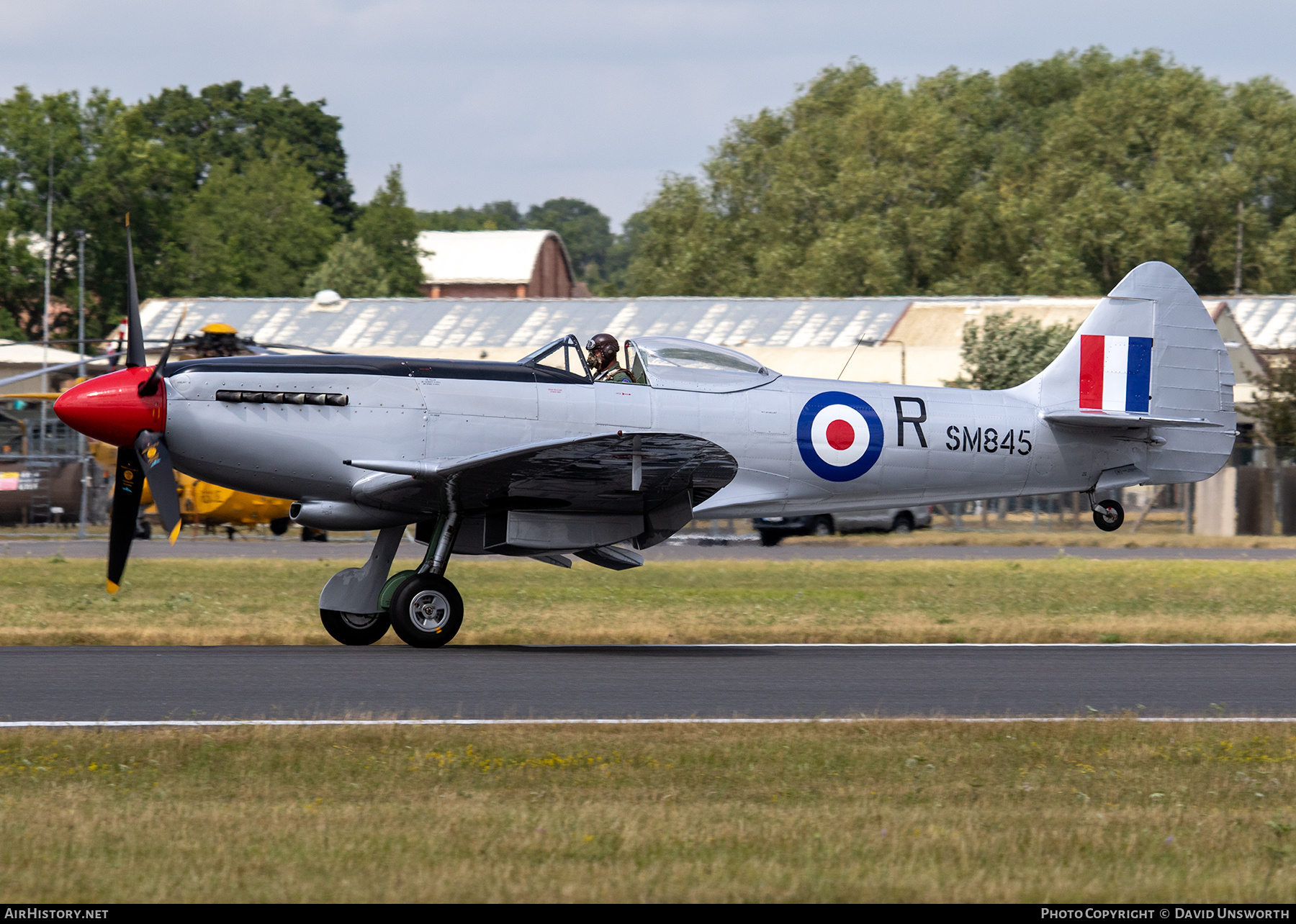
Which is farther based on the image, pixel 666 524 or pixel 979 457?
pixel 979 457

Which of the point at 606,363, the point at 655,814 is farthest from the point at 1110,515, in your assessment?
the point at 655,814

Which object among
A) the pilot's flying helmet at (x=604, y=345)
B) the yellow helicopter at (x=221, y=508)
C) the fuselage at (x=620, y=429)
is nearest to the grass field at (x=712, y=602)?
→ the fuselage at (x=620, y=429)

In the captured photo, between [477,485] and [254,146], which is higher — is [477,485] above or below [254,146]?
below

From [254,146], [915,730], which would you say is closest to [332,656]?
[915,730]

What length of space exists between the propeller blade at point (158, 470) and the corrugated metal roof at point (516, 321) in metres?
35.0

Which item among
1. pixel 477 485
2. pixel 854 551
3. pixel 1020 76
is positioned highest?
pixel 1020 76

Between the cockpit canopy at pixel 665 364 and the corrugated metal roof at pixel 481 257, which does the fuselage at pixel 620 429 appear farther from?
the corrugated metal roof at pixel 481 257

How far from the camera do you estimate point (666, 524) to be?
13.6 meters

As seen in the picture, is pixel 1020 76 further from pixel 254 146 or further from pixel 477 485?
pixel 477 485

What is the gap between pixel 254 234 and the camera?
87938 mm

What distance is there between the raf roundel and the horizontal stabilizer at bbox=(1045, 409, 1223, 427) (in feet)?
6.73

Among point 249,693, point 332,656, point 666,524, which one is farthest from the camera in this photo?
point 666,524

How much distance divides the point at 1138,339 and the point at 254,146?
106571mm

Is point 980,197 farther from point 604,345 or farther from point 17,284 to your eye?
point 604,345
